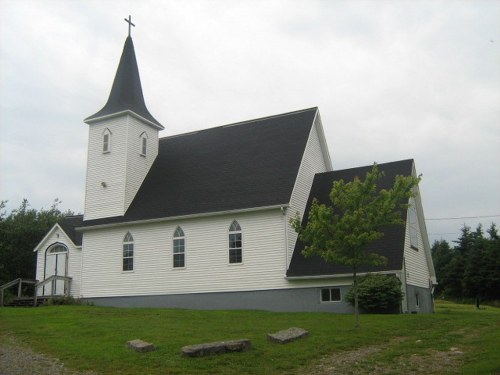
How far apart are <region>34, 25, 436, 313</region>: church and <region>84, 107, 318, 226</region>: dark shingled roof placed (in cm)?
8

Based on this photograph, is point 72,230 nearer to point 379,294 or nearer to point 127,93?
point 127,93

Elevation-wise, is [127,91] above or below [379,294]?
above

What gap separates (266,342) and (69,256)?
21.7 meters

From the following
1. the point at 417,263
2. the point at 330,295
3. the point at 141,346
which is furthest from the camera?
the point at 417,263

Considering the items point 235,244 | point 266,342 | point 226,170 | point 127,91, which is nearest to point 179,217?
point 235,244

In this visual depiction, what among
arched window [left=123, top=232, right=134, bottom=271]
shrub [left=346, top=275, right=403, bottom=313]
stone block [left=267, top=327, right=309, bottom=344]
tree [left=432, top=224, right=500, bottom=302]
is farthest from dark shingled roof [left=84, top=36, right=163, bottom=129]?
tree [left=432, top=224, right=500, bottom=302]

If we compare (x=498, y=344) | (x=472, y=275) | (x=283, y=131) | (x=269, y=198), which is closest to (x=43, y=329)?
(x=269, y=198)

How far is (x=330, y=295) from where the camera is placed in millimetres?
25062

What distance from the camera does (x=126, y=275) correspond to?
30516 millimetres

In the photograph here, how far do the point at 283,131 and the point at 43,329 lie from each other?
1681cm

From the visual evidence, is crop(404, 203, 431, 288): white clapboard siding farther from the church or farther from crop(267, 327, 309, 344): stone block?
crop(267, 327, 309, 344): stone block

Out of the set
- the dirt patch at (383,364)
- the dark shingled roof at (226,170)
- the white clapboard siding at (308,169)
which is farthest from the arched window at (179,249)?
the dirt patch at (383,364)

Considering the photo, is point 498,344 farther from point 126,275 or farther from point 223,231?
point 126,275

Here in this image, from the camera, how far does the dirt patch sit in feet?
40.8
